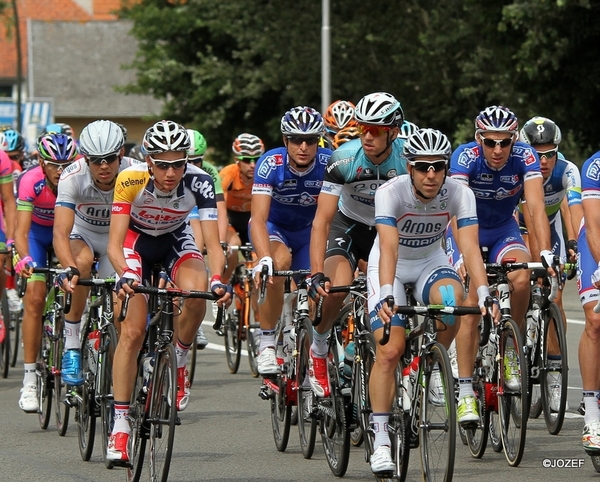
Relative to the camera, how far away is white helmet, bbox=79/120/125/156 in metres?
9.40

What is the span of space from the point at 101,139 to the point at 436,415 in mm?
3342

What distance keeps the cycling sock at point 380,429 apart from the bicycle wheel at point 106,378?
1.80 meters

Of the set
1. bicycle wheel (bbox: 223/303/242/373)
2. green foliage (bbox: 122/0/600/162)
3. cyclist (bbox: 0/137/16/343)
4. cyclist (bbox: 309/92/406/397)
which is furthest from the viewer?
green foliage (bbox: 122/0/600/162)

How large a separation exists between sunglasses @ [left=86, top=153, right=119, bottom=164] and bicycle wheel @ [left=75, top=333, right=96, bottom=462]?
1.16m

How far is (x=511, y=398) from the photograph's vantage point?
28.9 ft

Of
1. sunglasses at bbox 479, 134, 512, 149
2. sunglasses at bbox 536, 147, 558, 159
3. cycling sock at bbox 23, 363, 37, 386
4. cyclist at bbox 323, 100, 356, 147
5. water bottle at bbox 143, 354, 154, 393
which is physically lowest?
cycling sock at bbox 23, 363, 37, 386

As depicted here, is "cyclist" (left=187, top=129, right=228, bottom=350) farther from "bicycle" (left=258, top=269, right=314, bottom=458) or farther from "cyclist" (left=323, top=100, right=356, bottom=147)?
"bicycle" (left=258, top=269, right=314, bottom=458)

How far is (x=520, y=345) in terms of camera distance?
8.55 meters

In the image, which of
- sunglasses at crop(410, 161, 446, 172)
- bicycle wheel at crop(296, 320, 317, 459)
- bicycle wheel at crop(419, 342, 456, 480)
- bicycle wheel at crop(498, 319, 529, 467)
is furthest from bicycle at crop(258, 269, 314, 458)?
bicycle wheel at crop(419, 342, 456, 480)

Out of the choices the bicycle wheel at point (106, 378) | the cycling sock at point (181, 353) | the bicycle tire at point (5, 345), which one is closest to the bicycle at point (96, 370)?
the bicycle wheel at point (106, 378)

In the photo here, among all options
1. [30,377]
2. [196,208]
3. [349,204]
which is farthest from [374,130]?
[196,208]

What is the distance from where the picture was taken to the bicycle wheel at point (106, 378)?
8633mm

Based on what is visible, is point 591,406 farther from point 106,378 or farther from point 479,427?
point 106,378

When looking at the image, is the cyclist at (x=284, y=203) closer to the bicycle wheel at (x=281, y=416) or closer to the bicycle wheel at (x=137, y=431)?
the bicycle wheel at (x=281, y=416)
